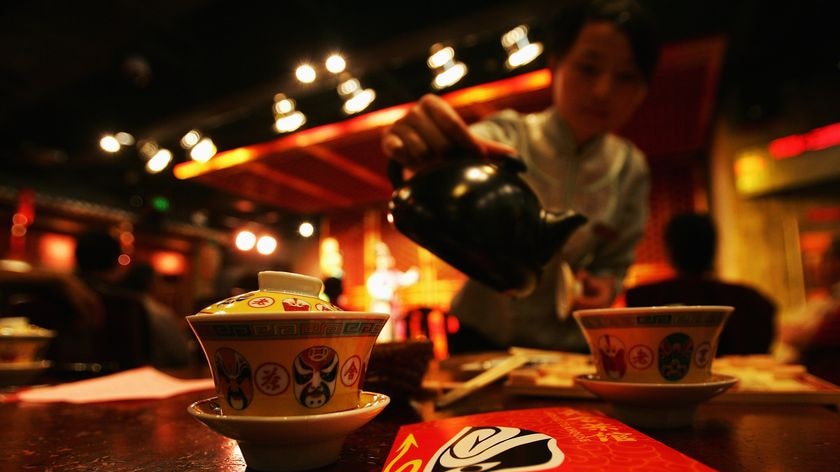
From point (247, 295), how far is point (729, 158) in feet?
19.0

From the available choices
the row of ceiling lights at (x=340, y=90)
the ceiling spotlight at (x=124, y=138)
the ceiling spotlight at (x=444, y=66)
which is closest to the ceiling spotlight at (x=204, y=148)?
the row of ceiling lights at (x=340, y=90)

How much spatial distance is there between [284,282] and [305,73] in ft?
12.5

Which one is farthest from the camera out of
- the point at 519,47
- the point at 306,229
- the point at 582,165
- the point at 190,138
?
the point at 190,138

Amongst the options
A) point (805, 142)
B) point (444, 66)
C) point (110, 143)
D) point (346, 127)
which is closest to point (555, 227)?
point (444, 66)

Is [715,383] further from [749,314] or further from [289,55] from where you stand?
[289,55]

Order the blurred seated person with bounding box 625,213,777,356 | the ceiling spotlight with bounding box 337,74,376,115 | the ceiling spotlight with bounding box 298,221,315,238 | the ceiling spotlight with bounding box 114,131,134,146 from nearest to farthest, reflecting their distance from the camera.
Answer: the ceiling spotlight with bounding box 298,221,315,238 → the blurred seated person with bounding box 625,213,777,356 → the ceiling spotlight with bounding box 337,74,376,115 → the ceiling spotlight with bounding box 114,131,134,146

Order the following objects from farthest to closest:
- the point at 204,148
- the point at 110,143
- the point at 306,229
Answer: the point at 204,148 < the point at 110,143 < the point at 306,229

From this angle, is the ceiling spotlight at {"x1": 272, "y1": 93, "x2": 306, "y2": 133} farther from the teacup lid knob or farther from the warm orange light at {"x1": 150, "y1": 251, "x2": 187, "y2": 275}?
the warm orange light at {"x1": 150, "y1": 251, "x2": 187, "y2": 275}

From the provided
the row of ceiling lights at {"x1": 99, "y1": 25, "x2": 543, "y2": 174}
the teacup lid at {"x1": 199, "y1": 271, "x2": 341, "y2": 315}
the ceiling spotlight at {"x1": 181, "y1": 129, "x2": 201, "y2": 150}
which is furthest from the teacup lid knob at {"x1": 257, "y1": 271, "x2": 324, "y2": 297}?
the ceiling spotlight at {"x1": 181, "y1": 129, "x2": 201, "y2": 150}

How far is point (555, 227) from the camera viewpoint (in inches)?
33.1

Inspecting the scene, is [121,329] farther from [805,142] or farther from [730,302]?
[805,142]

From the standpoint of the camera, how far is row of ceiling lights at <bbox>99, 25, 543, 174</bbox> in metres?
3.82

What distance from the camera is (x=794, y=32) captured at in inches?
146

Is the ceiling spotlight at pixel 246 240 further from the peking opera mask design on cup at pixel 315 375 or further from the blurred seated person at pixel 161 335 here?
the blurred seated person at pixel 161 335
